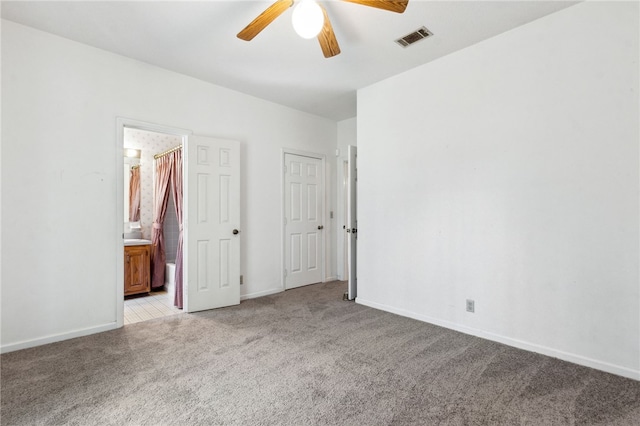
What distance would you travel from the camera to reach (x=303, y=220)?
4934 mm

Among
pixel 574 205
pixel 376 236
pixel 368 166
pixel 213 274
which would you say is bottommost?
pixel 213 274

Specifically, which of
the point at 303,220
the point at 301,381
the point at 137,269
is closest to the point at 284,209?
the point at 303,220

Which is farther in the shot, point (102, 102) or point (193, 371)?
point (102, 102)

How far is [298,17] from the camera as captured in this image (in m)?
2.02

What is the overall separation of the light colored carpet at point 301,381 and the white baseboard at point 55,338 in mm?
69

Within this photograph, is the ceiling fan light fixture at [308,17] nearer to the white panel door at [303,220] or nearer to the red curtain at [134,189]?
the white panel door at [303,220]

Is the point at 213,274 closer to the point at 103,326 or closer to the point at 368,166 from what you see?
the point at 103,326

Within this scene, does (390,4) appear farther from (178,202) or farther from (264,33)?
(178,202)

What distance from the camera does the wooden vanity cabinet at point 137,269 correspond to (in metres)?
4.43

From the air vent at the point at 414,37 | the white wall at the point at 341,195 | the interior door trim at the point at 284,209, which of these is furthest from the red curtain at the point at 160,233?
the air vent at the point at 414,37

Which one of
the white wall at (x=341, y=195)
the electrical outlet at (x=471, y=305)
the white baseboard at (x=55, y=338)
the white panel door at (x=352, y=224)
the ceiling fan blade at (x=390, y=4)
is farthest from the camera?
the white wall at (x=341, y=195)

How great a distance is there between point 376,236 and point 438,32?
2208 mm

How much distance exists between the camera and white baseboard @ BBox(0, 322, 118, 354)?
2.62 meters

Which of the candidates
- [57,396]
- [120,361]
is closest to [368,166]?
[120,361]
